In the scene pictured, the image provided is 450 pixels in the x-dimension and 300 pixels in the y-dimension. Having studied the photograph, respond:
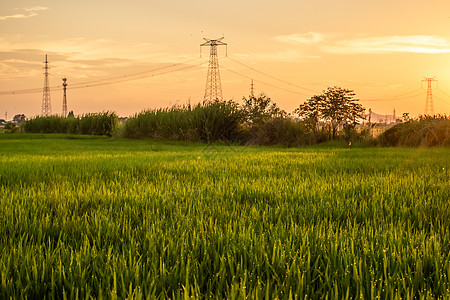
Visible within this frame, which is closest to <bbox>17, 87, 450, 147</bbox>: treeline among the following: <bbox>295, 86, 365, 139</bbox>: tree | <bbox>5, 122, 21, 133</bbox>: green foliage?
<bbox>295, 86, 365, 139</bbox>: tree

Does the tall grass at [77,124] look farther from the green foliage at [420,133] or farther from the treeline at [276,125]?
the green foliage at [420,133]

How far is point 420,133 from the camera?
12.5 m

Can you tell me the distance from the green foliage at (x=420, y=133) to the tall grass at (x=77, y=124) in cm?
1768

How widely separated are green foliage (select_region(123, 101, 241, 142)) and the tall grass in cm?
588

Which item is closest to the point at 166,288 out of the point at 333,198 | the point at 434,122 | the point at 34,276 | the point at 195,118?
the point at 34,276

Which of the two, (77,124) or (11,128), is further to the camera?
(11,128)

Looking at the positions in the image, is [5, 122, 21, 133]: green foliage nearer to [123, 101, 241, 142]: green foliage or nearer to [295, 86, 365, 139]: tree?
[123, 101, 241, 142]: green foliage

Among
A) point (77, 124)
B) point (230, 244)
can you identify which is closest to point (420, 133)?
point (230, 244)

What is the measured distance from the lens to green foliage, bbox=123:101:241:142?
18484 millimetres

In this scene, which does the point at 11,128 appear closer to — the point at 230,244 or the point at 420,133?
the point at 420,133

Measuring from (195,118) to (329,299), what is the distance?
58.2 feet

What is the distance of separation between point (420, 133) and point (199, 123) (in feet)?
32.4

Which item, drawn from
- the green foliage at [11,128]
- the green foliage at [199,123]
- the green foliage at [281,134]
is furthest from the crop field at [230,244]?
the green foliage at [11,128]

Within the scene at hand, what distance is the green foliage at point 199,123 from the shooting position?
18484 mm
